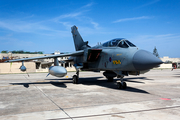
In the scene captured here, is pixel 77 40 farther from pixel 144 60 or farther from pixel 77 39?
pixel 144 60

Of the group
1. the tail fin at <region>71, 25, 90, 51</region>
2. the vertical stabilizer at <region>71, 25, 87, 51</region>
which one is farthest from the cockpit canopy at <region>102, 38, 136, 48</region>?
the vertical stabilizer at <region>71, 25, 87, 51</region>

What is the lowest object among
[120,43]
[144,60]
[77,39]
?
[144,60]

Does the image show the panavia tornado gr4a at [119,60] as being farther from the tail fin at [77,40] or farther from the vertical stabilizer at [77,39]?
the vertical stabilizer at [77,39]

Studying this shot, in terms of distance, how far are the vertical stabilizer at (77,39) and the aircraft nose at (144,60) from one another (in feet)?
26.7

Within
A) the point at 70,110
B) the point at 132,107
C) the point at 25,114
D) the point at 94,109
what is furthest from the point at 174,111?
the point at 25,114

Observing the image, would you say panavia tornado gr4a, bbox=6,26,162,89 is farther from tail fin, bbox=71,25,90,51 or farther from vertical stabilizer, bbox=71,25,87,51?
vertical stabilizer, bbox=71,25,87,51

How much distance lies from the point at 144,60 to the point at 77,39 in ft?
32.3

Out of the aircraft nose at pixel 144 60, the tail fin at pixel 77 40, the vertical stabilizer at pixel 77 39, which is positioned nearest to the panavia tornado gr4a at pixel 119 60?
the aircraft nose at pixel 144 60

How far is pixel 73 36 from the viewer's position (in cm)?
→ 1745

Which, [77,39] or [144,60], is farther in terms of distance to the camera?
[77,39]

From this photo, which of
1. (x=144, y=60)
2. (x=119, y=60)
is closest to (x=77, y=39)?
(x=119, y=60)

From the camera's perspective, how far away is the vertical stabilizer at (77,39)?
16.3 m

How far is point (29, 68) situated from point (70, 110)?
38.1 metres

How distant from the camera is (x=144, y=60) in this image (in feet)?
26.3
